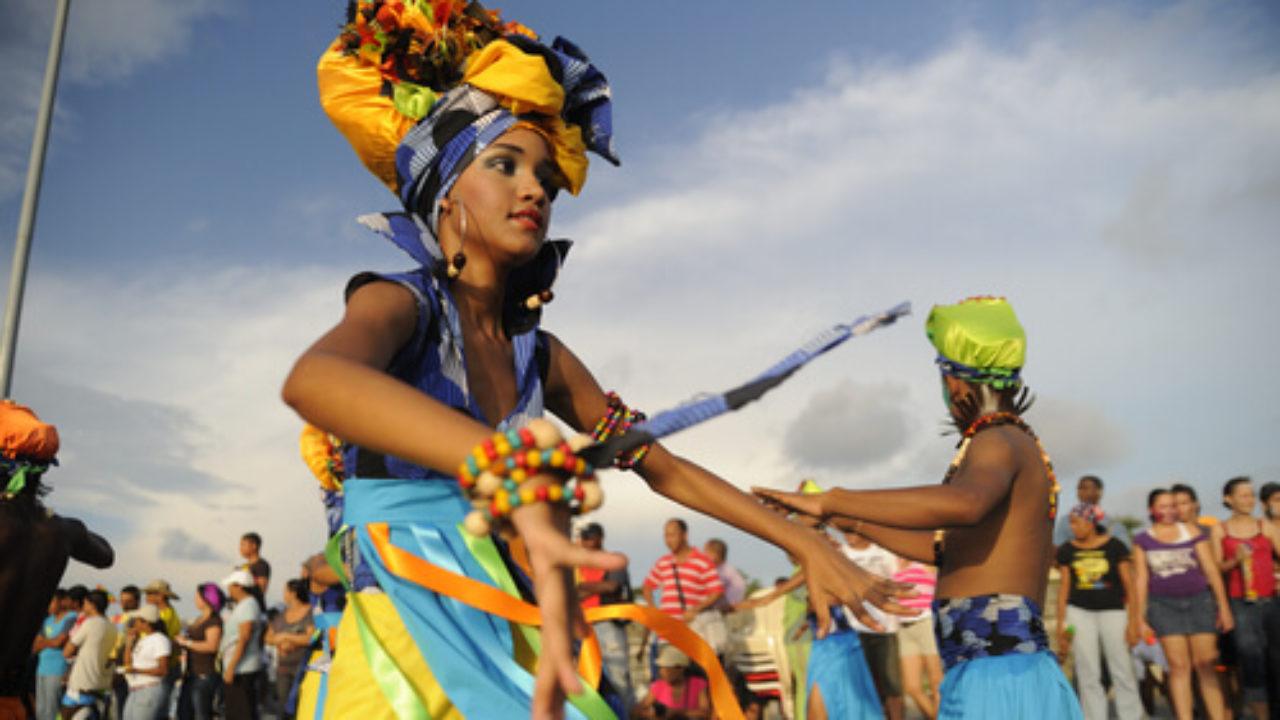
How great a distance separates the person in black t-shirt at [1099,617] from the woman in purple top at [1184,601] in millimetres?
158

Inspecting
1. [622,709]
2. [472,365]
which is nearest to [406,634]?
[622,709]

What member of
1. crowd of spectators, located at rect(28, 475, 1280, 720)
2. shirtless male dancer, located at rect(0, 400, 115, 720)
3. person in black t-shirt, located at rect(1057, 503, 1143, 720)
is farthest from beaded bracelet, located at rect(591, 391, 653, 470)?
person in black t-shirt, located at rect(1057, 503, 1143, 720)

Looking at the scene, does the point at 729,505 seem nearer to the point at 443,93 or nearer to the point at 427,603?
the point at 427,603

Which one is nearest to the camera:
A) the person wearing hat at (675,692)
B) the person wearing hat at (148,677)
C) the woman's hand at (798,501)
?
the woman's hand at (798,501)

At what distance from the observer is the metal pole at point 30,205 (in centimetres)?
1085

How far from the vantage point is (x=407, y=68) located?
2648 millimetres

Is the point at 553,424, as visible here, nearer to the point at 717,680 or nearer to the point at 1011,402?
the point at 717,680

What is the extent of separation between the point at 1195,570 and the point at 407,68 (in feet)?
30.1

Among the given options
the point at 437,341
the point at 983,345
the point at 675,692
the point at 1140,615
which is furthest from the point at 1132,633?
the point at 437,341

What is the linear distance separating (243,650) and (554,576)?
11443 millimetres

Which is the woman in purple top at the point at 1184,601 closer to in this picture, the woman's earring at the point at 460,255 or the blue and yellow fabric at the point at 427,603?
the blue and yellow fabric at the point at 427,603

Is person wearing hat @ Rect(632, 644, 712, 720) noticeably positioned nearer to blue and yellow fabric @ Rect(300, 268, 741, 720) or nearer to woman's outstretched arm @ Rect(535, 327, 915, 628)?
woman's outstretched arm @ Rect(535, 327, 915, 628)

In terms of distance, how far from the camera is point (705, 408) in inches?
58.6

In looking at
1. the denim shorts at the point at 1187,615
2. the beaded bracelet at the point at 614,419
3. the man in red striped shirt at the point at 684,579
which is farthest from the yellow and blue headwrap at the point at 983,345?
the man in red striped shirt at the point at 684,579
